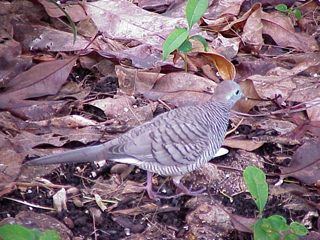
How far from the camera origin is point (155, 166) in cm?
412

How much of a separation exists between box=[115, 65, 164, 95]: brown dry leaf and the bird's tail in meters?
1.20

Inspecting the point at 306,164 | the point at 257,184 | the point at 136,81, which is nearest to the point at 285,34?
the point at 136,81

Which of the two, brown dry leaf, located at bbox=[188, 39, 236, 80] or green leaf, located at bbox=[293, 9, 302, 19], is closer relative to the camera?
brown dry leaf, located at bbox=[188, 39, 236, 80]

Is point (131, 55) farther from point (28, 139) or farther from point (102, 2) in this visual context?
point (28, 139)

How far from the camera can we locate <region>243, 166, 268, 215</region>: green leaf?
11.8 ft

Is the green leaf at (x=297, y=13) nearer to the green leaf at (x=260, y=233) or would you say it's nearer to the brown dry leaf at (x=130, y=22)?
the brown dry leaf at (x=130, y=22)

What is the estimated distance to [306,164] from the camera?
4.41m

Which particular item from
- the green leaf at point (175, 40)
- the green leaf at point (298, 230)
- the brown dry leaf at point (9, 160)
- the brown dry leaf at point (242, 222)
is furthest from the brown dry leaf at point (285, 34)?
the brown dry leaf at point (9, 160)

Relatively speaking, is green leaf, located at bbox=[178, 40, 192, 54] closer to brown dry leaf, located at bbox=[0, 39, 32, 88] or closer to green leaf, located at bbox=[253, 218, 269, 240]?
brown dry leaf, located at bbox=[0, 39, 32, 88]

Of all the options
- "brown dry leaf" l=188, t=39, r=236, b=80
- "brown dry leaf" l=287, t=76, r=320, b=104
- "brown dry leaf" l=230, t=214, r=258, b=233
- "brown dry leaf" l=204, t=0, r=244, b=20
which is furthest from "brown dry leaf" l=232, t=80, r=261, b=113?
"brown dry leaf" l=230, t=214, r=258, b=233

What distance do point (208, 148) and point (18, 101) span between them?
1.75 meters

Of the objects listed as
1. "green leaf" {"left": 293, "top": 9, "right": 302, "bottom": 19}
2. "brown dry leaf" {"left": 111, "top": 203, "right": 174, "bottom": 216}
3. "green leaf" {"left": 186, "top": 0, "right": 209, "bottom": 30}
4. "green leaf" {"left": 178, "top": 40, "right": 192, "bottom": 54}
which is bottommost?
"brown dry leaf" {"left": 111, "top": 203, "right": 174, "bottom": 216}

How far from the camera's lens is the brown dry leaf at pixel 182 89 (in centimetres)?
502

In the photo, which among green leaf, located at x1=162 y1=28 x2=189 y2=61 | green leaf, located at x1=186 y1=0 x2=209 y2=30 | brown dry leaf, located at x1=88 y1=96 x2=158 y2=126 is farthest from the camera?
brown dry leaf, located at x1=88 y1=96 x2=158 y2=126
